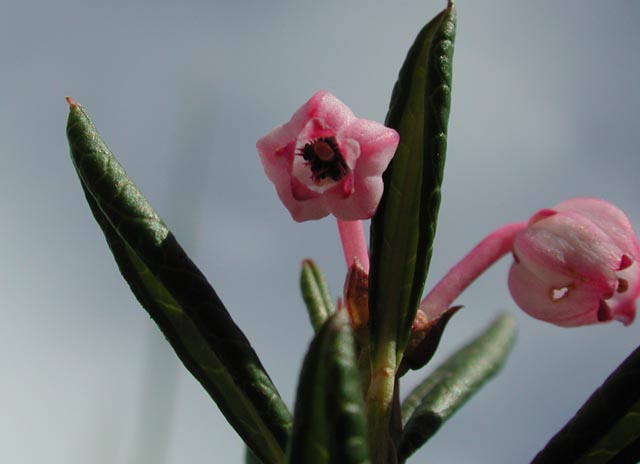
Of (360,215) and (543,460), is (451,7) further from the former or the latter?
(543,460)

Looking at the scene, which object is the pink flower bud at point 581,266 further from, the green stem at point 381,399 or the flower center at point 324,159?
the flower center at point 324,159

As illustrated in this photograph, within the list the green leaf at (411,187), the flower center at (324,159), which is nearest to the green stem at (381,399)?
the green leaf at (411,187)

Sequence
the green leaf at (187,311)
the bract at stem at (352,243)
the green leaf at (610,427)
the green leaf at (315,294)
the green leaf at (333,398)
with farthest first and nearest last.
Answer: the green leaf at (315,294)
the bract at stem at (352,243)
the green leaf at (187,311)
the green leaf at (610,427)
the green leaf at (333,398)

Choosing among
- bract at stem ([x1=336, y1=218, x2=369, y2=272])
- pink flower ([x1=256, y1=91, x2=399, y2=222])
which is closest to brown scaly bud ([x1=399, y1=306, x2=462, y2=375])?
bract at stem ([x1=336, y1=218, x2=369, y2=272])

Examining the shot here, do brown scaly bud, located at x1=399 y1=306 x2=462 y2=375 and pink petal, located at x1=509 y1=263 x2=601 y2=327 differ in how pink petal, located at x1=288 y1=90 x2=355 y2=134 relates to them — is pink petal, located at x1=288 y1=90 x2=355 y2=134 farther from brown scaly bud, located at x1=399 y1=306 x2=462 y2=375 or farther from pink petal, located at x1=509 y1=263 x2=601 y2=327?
pink petal, located at x1=509 y1=263 x2=601 y2=327

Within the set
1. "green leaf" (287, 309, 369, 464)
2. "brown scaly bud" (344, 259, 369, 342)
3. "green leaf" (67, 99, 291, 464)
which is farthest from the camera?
"brown scaly bud" (344, 259, 369, 342)

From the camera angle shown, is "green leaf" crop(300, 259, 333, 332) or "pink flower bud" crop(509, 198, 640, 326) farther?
"green leaf" crop(300, 259, 333, 332)
